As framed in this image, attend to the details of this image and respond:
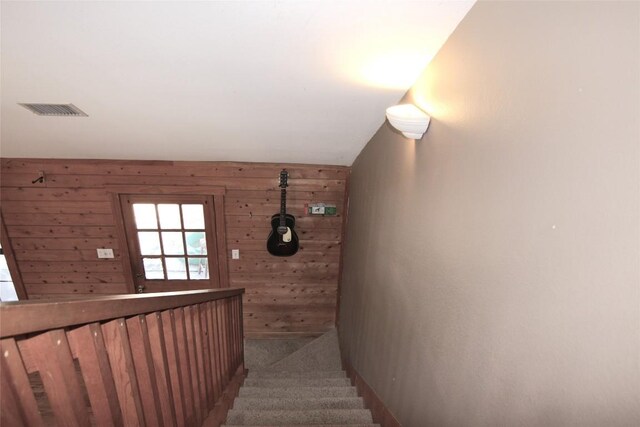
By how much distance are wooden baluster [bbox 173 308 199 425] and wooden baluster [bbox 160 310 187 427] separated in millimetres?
32

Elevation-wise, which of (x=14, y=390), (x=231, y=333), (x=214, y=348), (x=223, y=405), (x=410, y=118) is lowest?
(x=223, y=405)

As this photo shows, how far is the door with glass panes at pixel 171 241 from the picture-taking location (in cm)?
323

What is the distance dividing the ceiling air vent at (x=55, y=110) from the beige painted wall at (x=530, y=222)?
199 cm

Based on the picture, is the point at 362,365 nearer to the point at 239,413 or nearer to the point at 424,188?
the point at 239,413

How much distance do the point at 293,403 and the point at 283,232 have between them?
1652 mm

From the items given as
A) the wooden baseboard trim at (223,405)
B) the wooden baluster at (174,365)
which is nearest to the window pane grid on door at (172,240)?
the wooden baseboard trim at (223,405)

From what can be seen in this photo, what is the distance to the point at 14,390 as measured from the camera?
21.1 inches

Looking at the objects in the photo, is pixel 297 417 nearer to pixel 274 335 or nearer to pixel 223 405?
pixel 223 405

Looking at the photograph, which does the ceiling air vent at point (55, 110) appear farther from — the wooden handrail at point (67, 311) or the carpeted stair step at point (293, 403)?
the carpeted stair step at point (293, 403)

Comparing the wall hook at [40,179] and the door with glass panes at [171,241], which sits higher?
the wall hook at [40,179]

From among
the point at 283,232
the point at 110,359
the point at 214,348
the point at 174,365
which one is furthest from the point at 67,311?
the point at 283,232

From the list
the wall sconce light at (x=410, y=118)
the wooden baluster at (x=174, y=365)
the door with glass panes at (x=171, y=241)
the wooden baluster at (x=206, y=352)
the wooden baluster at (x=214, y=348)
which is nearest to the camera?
the wooden baluster at (x=174, y=365)

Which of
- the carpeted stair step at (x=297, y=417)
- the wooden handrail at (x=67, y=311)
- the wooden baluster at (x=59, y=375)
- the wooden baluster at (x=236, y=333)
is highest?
the wooden handrail at (x=67, y=311)

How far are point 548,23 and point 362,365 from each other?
2.38m
